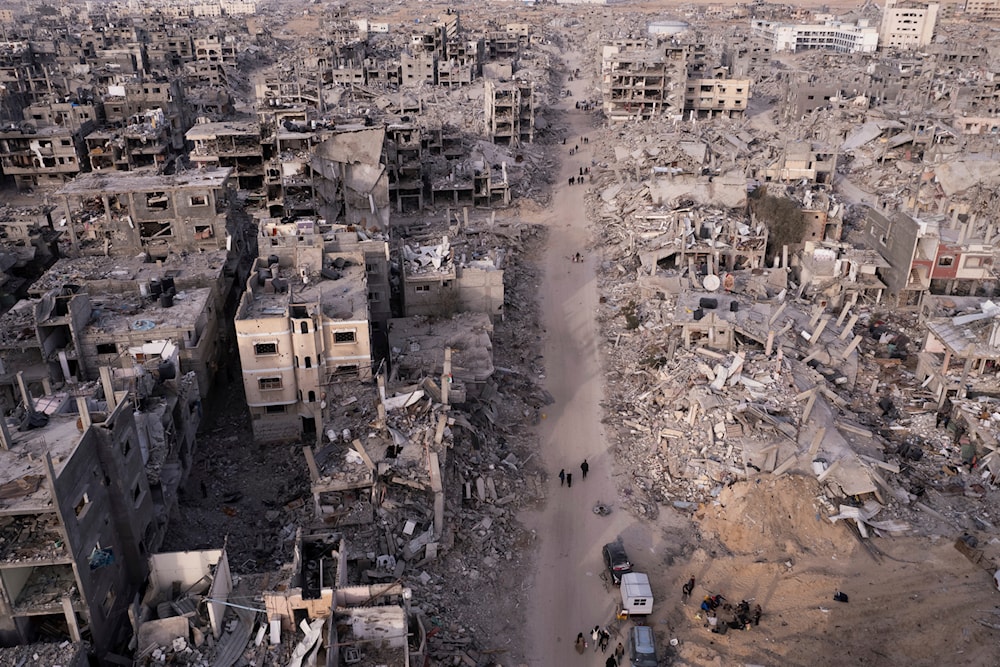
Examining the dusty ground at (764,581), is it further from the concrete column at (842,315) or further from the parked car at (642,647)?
the concrete column at (842,315)

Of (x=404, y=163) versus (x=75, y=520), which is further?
(x=404, y=163)

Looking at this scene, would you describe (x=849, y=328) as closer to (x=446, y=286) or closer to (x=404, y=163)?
(x=446, y=286)

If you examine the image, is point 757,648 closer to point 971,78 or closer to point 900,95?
point 900,95

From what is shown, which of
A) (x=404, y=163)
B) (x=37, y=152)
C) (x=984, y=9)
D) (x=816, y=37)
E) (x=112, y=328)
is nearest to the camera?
(x=112, y=328)

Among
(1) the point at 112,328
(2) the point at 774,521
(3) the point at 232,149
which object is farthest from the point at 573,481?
(3) the point at 232,149

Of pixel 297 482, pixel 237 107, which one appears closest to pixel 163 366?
pixel 297 482

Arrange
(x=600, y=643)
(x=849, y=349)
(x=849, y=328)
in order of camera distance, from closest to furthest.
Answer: (x=600, y=643) → (x=849, y=349) → (x=849, y=328)

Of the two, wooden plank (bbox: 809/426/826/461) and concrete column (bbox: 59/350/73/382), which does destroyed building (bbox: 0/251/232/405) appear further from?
wooden plank (bbox: 809/426/826/461)
